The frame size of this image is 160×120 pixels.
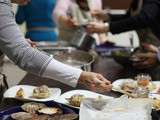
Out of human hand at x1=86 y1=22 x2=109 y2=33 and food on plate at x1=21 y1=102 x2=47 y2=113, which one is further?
human hand at x1=86 y1=22 x2=109 y2=33

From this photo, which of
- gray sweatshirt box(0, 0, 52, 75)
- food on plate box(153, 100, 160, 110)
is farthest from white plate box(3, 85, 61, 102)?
food on plate box(153, 100, 160, 110)

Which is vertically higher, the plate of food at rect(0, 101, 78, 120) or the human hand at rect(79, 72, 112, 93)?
the human hand at rect(79, 72, 112, 93)

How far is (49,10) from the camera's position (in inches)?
128

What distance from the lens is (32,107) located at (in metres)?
1.46

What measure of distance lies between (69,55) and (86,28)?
501 millimetres

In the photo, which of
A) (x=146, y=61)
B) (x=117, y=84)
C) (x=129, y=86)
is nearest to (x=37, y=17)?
(x=146, y=61)

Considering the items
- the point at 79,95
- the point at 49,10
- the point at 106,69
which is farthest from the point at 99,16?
the point at 79,95

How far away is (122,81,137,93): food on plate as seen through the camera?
1.70 metres

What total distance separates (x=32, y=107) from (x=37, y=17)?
1834 millimetres

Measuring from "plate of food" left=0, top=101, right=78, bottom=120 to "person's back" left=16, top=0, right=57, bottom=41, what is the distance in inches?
68.1

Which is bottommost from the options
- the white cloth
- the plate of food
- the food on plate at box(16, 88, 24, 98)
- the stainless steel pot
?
the plate of food

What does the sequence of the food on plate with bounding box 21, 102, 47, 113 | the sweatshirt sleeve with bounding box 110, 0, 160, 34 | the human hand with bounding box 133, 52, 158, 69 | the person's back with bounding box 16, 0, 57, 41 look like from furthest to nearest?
the person's back with bounding box 16, 0, 57, 41 < the sweatshirt sleeve with bounding box 110, 0, 160, 34 < the human hand with bounding box 133, 52, 158, 69 < the food on plate with bounding box 21, 102, 47, 113

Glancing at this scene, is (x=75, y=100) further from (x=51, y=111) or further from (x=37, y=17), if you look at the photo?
(x=37, y=17)

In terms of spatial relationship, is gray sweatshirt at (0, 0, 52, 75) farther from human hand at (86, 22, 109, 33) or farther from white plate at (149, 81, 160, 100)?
human hand at (86, 22, 109, 33)
